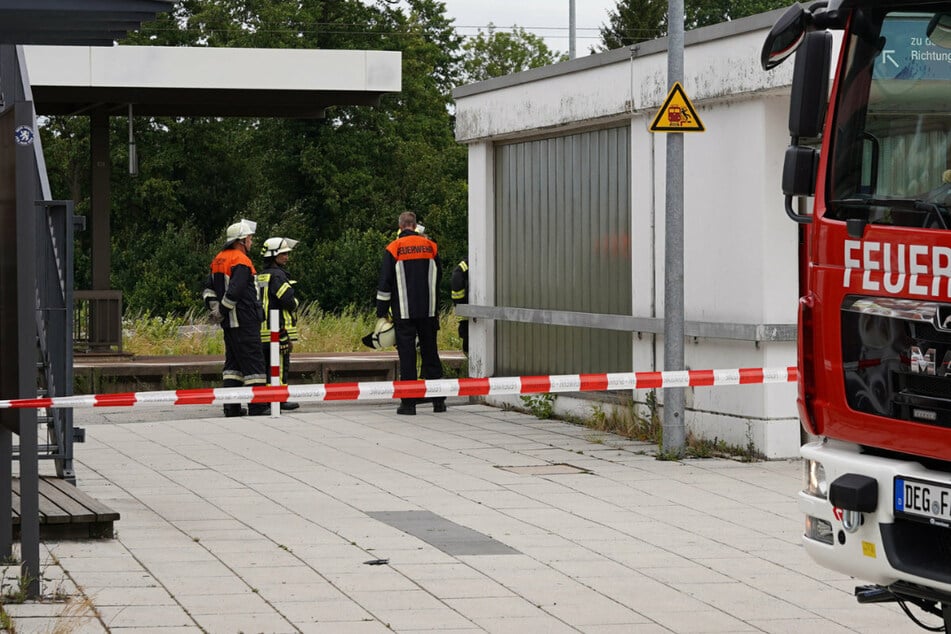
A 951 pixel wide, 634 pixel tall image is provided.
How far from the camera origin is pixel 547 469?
39.4 feet

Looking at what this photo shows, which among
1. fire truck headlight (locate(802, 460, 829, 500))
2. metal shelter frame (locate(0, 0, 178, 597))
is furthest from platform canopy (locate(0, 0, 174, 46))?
fire truck headlight (locate(802, 460, 829, 500))

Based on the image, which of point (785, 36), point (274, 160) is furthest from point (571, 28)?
point (785, 36)

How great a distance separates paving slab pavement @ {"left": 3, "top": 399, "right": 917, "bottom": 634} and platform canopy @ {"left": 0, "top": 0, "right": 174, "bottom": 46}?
2618 mm

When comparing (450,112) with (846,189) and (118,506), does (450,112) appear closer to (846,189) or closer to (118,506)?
(118,506)

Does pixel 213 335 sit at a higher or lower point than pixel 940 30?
lower

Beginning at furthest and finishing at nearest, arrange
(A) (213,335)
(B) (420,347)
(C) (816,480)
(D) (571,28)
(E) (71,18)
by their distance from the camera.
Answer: (D) (571,28), (A) (213,335), (B) (420,347), (E) (71,18), (C) (816,480)

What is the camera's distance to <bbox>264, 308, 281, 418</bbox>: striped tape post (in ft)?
52.3

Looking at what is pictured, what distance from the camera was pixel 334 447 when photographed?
44.3ft

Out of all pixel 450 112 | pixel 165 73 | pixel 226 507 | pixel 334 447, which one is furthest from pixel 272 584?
pixel 450 112

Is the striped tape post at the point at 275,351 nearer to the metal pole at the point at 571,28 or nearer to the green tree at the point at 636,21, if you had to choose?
the metal pole at the point at 571,28

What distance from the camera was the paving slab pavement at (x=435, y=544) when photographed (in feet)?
23.2

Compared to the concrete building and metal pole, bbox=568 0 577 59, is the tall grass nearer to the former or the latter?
the concrete building

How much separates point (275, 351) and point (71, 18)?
896 centimetres

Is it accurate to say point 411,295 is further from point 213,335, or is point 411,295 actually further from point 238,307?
point 213,335
